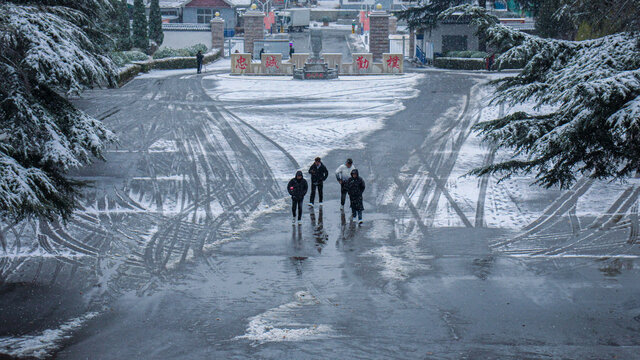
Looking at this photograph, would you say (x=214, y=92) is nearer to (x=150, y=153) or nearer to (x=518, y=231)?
(x=150, y=153)

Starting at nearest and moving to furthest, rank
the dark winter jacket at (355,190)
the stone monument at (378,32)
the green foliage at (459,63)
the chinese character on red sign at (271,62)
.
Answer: the dark winter jacket at (355,190)
the chinese character on red sign at (271,62)
the green foliage at (459,63)
the stone monument at (378,32)

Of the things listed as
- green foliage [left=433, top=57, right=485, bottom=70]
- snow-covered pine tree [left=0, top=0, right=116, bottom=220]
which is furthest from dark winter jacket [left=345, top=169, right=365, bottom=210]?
green foliage [left=433, top=57, right=485, bottom=70]

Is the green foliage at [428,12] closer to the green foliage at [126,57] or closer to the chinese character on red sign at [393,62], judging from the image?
the chinese character on red sign at [393,62]

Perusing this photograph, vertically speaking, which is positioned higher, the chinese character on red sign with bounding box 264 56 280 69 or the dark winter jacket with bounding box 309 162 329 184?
the chinese character on red sign with bounding box 264 56 280 69

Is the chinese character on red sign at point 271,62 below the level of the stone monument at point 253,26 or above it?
below

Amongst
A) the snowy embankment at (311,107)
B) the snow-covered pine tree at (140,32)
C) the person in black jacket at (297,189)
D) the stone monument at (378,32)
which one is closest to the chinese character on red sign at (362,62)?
the snowy embankment at (311,107)

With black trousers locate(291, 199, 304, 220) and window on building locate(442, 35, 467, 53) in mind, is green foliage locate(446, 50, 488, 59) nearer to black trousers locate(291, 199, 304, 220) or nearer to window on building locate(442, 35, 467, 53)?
window on building locate(442, 35, 467, 53)

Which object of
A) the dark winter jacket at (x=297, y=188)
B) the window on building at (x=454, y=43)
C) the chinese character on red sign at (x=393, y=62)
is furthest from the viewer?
the window on building at (x=454, y=43)

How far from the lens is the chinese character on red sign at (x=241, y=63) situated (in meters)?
43.4

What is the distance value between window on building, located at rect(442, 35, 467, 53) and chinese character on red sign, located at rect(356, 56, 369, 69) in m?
8.11

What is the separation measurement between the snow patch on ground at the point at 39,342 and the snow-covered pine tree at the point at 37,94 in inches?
69.0

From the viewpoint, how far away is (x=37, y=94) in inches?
461

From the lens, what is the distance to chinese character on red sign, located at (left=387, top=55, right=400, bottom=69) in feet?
142

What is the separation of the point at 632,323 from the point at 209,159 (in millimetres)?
14203
